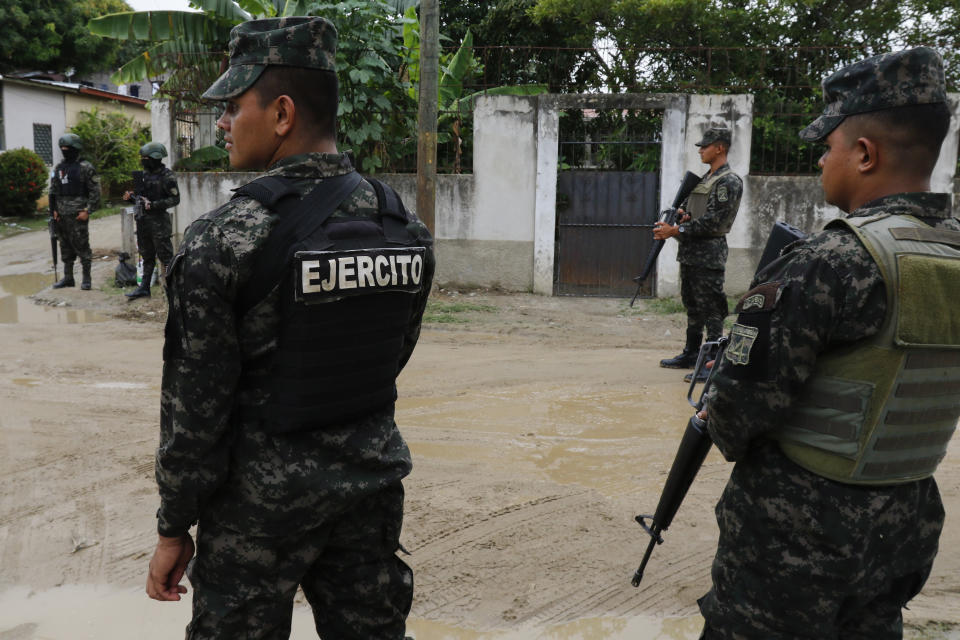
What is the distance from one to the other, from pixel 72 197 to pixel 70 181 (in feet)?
0.68

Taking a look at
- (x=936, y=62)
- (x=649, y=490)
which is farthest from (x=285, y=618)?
(x=649, y=490)

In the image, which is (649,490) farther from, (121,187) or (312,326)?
(121,187)

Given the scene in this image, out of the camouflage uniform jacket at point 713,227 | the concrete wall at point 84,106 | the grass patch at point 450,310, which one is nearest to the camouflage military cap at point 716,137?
the camouflage uniform jacket at point 713,227

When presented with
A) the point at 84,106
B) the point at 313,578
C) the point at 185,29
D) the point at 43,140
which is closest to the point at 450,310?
the point at 185,29

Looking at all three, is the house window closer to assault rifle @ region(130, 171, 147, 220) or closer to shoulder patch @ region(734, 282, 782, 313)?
assault rifle @ region(130, 171, 147, 220)

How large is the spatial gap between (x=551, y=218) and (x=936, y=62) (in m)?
8.79

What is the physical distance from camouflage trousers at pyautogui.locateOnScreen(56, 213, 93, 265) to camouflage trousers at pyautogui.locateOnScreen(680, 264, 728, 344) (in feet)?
25.9

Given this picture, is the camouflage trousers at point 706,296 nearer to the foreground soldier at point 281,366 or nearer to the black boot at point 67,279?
the foreground soldier at point 281,366

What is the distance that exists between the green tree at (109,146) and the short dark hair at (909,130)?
22330 mm

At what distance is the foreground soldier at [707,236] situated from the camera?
6.11m

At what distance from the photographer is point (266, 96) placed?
1922 millimetres

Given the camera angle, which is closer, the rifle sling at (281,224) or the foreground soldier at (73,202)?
the rifle sling at (281,224)

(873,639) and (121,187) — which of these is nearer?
(873,639)

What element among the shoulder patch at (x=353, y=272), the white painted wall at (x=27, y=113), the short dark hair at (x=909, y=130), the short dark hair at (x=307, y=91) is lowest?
the shoulder patch at (x=353, y=272)
